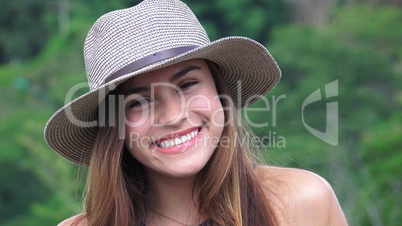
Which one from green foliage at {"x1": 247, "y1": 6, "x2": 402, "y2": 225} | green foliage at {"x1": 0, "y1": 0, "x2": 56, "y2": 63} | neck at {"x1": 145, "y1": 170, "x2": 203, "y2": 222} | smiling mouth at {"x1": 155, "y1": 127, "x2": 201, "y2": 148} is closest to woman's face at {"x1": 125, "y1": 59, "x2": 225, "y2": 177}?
smiling mouth at {"x1": 155, "y1": 127, "x2": 201, "y2": 148}

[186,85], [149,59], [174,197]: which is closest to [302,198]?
[174,197]

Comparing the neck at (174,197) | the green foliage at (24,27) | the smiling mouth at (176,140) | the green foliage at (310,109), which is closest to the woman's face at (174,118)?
the smiling mouth at (176,140)

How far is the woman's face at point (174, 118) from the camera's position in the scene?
2.59 meters

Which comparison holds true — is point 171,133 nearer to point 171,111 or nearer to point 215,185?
point 171,111

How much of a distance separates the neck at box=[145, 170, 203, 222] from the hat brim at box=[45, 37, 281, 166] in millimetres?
256

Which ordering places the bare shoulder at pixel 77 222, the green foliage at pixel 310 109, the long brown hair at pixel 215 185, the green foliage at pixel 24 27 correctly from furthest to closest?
the green foliage at pixel 24 27
the green foliage at pixel 310 109
the bare shoulder at pixel 77 222
the long brown hair at pixel 215 185

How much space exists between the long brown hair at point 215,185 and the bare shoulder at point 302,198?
0.04 meters

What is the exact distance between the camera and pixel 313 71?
2788cm

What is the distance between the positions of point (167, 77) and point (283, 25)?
1474 inches

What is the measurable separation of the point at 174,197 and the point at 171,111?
1.15 feet

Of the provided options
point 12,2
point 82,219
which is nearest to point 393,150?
point 82,219

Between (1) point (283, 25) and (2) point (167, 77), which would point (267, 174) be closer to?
(2) point (167, 77)

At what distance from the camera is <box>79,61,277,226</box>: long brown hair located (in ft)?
8.84

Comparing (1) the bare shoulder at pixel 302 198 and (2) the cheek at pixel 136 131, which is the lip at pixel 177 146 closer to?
(2) the cheek at pixel 136 131
